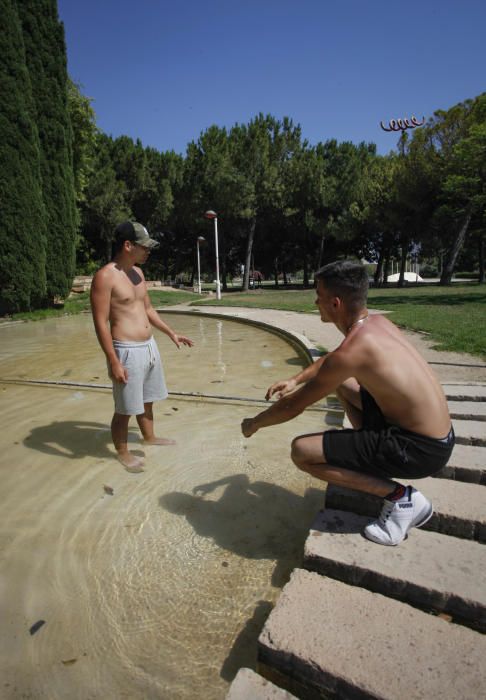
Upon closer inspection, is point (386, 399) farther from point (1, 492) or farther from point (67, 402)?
point (67, 402)

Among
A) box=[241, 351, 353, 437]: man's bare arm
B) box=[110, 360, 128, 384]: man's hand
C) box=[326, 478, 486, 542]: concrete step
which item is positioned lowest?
box=[326, 478, 486, 542]: concrete step

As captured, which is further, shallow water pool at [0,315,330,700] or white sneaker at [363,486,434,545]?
white sneaker at [363,486,434,545]

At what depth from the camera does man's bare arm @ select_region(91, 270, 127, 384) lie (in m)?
3.25

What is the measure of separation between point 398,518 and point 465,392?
2.67 meters

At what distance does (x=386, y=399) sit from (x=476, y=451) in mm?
1352

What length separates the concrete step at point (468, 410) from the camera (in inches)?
142

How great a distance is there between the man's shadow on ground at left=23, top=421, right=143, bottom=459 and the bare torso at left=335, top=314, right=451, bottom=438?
7.81ft

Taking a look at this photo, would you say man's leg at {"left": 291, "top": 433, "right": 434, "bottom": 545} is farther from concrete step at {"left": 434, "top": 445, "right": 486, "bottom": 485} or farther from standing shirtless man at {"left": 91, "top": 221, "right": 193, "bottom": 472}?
standing shirtless man at {"left": 91, "top": 221, "right": 193, "bottom": 472}

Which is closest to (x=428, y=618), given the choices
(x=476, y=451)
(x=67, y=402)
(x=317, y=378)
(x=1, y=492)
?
(x=317, y=378)

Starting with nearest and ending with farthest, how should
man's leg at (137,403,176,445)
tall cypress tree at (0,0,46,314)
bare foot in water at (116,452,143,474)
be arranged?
bare foot in water at (116,452,143,474) → man's leg at (137,403,176,445) → tall cypress tree at (0,0,46,314)

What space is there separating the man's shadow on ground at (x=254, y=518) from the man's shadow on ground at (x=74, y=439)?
100 cm

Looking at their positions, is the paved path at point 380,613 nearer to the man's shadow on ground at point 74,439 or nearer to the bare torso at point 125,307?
the bare torso at point 125,307

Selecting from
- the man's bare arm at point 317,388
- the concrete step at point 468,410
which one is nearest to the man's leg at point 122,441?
the man's bare arm at point 317,388

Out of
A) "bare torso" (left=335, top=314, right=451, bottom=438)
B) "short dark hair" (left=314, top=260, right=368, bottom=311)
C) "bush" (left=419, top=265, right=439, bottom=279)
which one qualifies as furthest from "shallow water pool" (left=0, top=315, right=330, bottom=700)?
"bush" (left=419, top=265, right=439, bottom=279)
